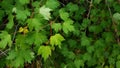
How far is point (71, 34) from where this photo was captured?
2.73 meters

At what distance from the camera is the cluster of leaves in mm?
2346

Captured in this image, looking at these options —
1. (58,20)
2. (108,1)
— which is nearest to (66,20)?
(58,20)

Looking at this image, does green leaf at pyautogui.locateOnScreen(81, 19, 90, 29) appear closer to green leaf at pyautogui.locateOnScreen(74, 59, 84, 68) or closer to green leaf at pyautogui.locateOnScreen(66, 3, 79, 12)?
green leaf at pyautogui.locateOnScreen(66, 3, 79, 12)

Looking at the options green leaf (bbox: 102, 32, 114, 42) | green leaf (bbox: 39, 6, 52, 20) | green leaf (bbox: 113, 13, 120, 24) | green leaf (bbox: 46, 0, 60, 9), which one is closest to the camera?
green leaf (bbox: 39, 6, 52, 20)

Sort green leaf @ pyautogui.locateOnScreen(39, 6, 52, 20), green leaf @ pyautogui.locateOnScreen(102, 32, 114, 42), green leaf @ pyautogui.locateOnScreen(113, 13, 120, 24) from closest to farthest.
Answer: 1. green leaf @ pyautogui.locateOnScreen(39, 6, 52, 20)
2. green leaf @ pyautogui.locateOnScreen(113, 13, 120, 24)
3. green leaf @ pyautogui.locateOnScreen(102, 32, 114, 42)

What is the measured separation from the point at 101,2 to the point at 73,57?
2.15ft

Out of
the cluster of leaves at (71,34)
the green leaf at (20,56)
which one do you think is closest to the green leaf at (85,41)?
the cluster of leaves at (71,34)

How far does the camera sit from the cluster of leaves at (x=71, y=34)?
7.70 ft

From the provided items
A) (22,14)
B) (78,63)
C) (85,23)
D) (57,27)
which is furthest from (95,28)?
(22,14)

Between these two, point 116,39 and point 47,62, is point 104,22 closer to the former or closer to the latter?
point 116,39

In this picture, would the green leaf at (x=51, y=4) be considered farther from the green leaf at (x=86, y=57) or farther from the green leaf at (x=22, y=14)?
the green leaf at (x=86, y=57)

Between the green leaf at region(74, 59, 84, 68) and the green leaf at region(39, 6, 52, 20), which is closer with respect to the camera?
the green leaf at region(39, 6, 52, 20)

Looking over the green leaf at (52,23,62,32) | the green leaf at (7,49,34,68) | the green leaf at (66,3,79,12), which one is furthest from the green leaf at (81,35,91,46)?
the green leaf at (7,49,34,68)

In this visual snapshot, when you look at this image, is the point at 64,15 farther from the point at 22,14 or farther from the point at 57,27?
the point at 22,14
